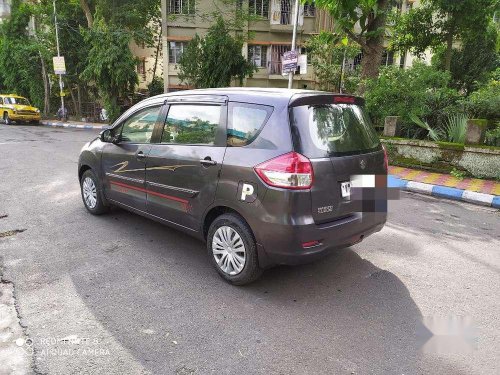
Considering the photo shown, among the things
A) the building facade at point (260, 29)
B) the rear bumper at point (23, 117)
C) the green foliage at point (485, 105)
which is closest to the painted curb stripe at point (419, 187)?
the green foliage at point (485, 105)

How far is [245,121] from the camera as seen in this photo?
3.52 metres

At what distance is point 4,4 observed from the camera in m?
37.9

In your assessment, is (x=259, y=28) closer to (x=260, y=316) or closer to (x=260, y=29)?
(x=260, y=29)

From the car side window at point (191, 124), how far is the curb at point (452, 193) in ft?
13.1

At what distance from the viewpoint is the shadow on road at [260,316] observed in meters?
2.63

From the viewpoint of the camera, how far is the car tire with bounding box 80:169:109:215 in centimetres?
529

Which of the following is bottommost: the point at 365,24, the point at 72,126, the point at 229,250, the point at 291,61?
the point at 72,126

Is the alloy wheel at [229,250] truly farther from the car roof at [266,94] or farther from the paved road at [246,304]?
the car roof at [266,94]

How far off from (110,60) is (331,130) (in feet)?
62.6

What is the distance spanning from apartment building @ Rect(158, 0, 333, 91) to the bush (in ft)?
45.9

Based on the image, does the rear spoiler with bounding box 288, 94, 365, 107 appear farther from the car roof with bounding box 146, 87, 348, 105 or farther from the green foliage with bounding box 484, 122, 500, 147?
the green foliage with bounding box 484, 122, 500, 147

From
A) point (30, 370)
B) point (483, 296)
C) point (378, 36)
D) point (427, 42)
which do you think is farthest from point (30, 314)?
point (427, 42)

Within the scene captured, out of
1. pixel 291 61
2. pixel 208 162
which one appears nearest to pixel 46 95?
pixel 291 61

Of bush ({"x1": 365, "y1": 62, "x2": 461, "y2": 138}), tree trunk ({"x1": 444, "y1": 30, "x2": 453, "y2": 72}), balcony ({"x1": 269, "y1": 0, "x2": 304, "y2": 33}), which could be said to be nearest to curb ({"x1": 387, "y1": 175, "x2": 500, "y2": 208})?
bush ({"x1": 365, "y1": 62, "x2": 461, "y2": 138})
